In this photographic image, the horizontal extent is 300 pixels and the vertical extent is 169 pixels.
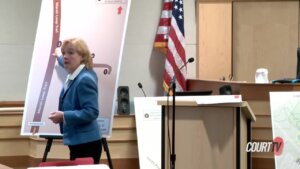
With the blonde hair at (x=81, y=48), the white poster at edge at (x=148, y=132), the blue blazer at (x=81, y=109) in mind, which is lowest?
the white poster at edge at (x=148, y=132)

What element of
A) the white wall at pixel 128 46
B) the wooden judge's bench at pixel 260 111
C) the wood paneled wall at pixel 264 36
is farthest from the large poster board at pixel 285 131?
the wood paneled wall at pixel 264 36

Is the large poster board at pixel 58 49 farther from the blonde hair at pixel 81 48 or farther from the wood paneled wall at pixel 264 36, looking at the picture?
the wood paneled wall at pixel 264 36

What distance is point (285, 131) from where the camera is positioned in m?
3.69

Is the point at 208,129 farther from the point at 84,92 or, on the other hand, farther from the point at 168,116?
the point at 84,92

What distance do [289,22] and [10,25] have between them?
3.60m

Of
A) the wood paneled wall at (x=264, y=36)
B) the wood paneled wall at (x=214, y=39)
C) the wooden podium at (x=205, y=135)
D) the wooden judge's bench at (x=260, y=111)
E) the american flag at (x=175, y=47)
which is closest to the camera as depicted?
the wooden podium at (x=205, y=135)

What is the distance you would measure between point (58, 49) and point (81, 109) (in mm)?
953

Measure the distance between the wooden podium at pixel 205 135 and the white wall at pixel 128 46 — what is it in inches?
101

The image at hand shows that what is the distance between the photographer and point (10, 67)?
5516 mm

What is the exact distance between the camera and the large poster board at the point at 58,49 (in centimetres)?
361

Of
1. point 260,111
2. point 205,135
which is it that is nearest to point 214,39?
point 260,111

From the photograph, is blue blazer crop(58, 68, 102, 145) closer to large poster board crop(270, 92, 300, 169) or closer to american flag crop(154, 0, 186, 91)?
large poster board crop(270, 92, 300, 169)

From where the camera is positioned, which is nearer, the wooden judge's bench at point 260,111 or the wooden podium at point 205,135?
the wooden podium at point 205,135

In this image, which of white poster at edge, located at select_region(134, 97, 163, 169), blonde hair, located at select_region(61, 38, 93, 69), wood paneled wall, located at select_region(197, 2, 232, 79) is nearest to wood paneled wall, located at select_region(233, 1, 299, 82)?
wood paneled wall, located at select_region(197, 2, 232, 79)
